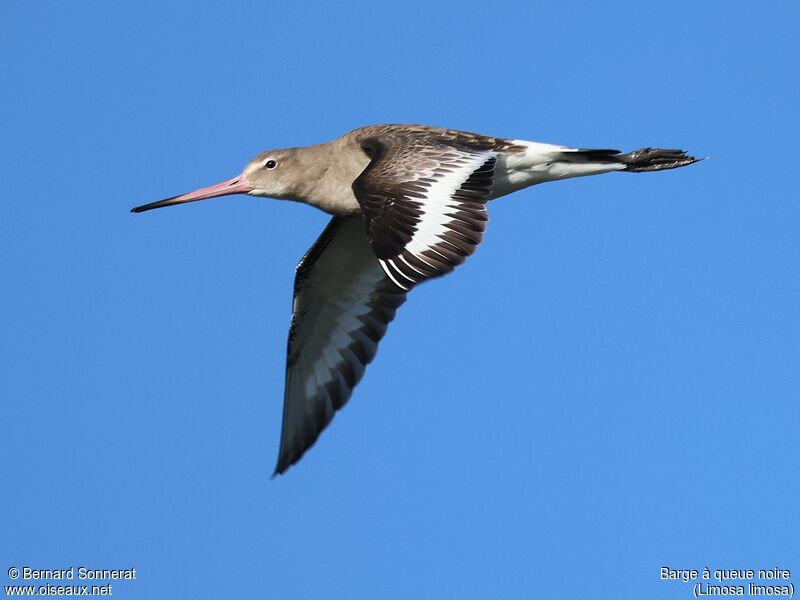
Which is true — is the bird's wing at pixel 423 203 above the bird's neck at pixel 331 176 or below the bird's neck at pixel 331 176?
below

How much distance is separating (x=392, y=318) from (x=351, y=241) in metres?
1.06

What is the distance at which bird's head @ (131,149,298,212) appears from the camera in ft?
44.9

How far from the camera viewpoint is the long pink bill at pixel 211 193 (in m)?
13.9

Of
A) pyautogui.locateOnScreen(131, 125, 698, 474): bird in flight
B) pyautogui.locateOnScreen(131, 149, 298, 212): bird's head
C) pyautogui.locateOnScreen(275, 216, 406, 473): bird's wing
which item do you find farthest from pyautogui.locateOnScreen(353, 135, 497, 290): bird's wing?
pyautogui.locateOnScreen(275, 216, 406, 473): bird's wing

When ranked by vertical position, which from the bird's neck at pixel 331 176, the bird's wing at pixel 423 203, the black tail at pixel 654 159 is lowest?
the bird's wing at pixel 423 203

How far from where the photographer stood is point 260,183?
45.4 ft

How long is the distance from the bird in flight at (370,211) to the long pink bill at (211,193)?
0.4 inches

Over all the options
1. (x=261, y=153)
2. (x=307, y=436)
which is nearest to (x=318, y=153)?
(x=261, y=153)

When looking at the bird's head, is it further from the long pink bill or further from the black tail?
the black tail

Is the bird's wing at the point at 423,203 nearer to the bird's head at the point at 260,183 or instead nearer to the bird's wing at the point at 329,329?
the bird's head at the point at 260,183

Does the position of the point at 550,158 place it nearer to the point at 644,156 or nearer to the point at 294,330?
the point at 644,156

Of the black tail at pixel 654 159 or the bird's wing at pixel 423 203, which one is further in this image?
the black tail at pixel 654 159

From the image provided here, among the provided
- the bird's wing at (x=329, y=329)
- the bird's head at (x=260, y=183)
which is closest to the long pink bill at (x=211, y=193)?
the bird's head at (x=260, y=183)

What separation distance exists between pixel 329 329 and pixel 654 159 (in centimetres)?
422
